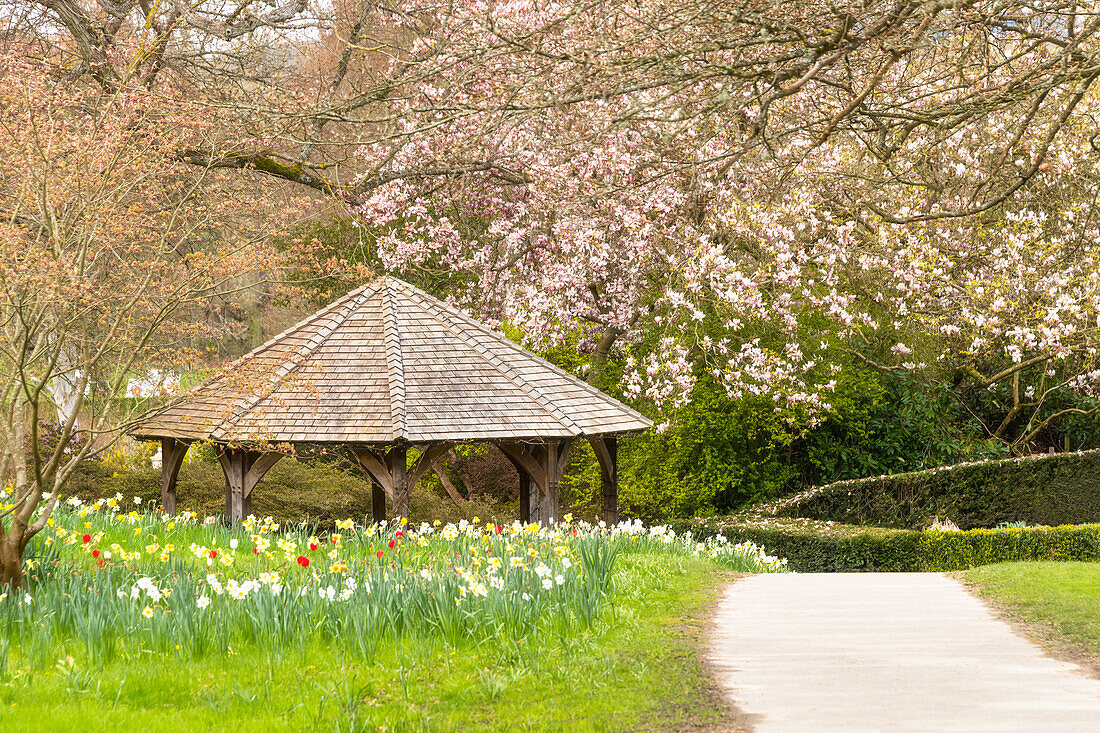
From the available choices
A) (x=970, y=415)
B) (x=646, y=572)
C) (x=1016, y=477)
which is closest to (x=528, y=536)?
(x=646, y=572)

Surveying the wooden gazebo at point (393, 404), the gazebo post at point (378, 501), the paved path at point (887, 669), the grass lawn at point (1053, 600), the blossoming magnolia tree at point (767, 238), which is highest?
the blossoming magnolia tree at point (767, 238)

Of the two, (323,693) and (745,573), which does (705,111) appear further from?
(745,573)

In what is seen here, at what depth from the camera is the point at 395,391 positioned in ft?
41.5

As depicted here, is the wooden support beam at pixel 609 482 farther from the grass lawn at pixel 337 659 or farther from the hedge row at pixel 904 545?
the grass lawn at pixel 337 659

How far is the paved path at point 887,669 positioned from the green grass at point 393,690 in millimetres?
403

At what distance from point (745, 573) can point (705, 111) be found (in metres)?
5.85

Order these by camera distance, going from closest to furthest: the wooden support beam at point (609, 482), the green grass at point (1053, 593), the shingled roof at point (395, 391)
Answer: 1. the green grass at point (1053, 593)
2. the shingled roof at point (395, 391)
3. the wooden support beam at point (609, 482)

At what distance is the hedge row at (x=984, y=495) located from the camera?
1703 centimetres

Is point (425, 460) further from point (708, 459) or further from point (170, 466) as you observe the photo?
point (708, 459)

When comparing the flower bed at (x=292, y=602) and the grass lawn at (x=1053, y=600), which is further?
the grass lawn at (x=1053, y=600)

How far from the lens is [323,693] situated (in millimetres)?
5215

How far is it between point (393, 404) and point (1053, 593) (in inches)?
296

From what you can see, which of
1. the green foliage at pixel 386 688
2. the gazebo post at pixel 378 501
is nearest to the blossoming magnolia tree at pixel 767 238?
the gazebo post at pixel 378 501

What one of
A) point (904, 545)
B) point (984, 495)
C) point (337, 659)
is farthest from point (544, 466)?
point (984, 495)
